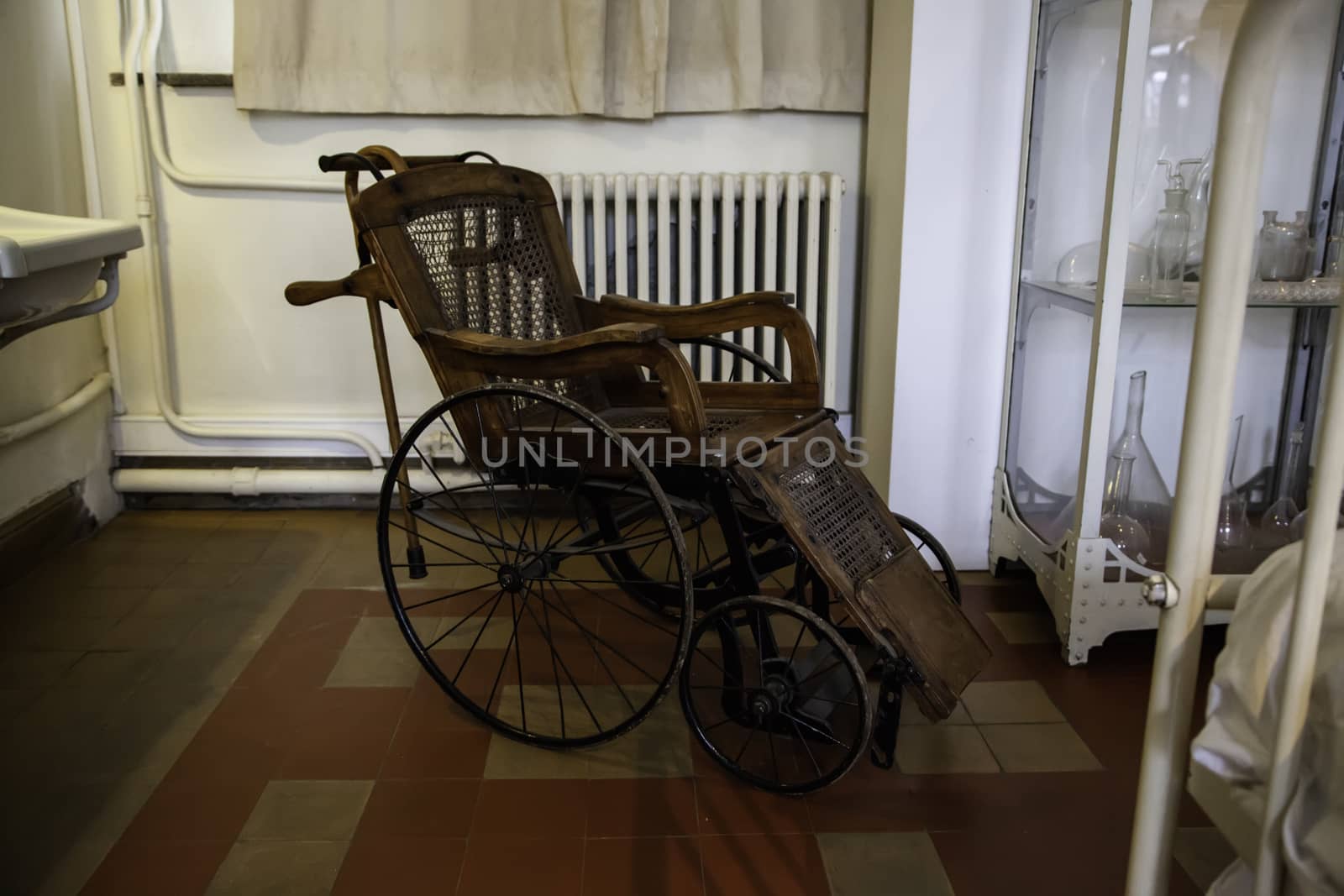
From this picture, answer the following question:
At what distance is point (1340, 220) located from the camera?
232 cm

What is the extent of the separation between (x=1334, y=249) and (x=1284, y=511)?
560 millimetres

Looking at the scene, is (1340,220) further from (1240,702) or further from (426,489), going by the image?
(426,489)

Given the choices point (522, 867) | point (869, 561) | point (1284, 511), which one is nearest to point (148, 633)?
point (522, 867)

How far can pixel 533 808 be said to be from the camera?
168 centimetres

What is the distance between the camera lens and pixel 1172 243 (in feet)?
6.90

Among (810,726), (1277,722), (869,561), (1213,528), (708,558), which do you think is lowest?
(810,726)

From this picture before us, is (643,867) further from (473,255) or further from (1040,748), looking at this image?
(473,255)

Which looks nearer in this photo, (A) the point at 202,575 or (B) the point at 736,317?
(B) the point at 736,317

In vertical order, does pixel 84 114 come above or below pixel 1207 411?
above

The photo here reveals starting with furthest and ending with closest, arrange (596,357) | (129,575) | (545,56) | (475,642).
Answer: (545,56) → (129,575) → (475,642) → (596,357)

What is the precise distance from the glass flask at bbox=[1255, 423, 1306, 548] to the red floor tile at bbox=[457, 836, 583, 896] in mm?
1582

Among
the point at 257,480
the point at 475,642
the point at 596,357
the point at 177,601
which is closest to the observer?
the point at 596,357

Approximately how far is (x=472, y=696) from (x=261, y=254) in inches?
57.6

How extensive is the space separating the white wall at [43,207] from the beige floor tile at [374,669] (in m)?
0.97
